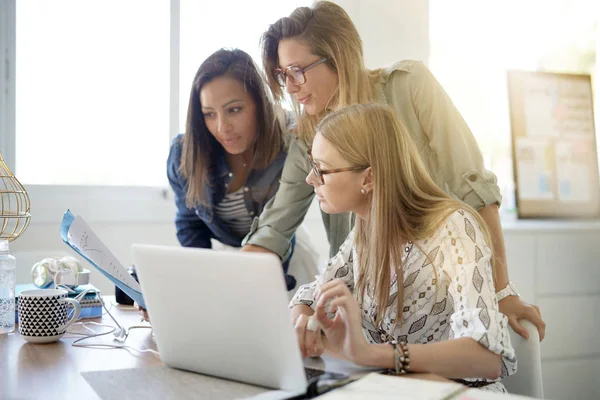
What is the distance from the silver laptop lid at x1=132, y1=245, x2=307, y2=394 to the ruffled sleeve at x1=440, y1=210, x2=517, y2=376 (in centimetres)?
37

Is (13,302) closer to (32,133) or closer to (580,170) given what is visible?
(32,133)

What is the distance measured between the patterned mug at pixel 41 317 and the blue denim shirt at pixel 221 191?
878mm

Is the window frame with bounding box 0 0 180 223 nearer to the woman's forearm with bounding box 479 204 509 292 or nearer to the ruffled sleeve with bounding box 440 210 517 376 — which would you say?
the woman's forearm with bounding box 479 204 509 292

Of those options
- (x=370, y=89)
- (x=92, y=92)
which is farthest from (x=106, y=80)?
(x=370, y=89)

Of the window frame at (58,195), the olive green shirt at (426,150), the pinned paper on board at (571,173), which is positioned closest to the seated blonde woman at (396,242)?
the olive green shirt at (426,150)

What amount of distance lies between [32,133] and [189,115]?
1284 millimetres

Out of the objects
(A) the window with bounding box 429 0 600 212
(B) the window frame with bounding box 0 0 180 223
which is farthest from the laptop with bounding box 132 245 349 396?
(A) the window with bounding box 429 0 600 212

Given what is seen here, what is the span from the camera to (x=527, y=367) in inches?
52.6

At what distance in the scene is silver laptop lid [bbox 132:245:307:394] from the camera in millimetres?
910

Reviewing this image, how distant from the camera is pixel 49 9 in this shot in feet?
10.2

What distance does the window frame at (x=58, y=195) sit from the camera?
3.00 metres

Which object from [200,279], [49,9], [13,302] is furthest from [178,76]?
[200,279]

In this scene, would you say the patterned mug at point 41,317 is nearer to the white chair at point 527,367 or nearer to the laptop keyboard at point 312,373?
the laptop keyboard at point 312,373

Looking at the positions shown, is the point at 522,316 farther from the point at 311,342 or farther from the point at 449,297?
the point at 311,342
